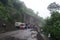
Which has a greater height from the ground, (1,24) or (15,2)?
(15,2)

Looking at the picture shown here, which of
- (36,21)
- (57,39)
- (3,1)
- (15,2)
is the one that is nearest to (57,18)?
(57,39)

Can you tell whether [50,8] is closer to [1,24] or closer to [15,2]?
[1,24]

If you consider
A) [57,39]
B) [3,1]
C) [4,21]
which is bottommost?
[57,39]

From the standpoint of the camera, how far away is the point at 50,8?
44281 mm

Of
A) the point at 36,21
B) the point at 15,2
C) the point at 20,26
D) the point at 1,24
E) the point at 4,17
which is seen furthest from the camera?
the point at 36,21

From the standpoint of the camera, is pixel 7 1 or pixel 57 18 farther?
pixel 7 1

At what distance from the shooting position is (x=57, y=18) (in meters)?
33.4

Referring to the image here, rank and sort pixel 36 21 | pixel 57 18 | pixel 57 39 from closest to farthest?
pixel 57 39, pixel 57 18, pixel 36 21

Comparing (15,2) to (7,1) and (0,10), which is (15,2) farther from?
(0,10)

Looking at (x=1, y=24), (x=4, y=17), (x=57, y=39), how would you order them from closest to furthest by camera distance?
(x=57, y=39) < (x=1, y=24) < (x=4, y=17)

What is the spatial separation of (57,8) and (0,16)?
14.0 metres

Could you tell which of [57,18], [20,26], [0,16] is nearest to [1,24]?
[0,16]

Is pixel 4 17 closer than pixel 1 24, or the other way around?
pixel 1 24

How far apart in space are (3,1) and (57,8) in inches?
772
